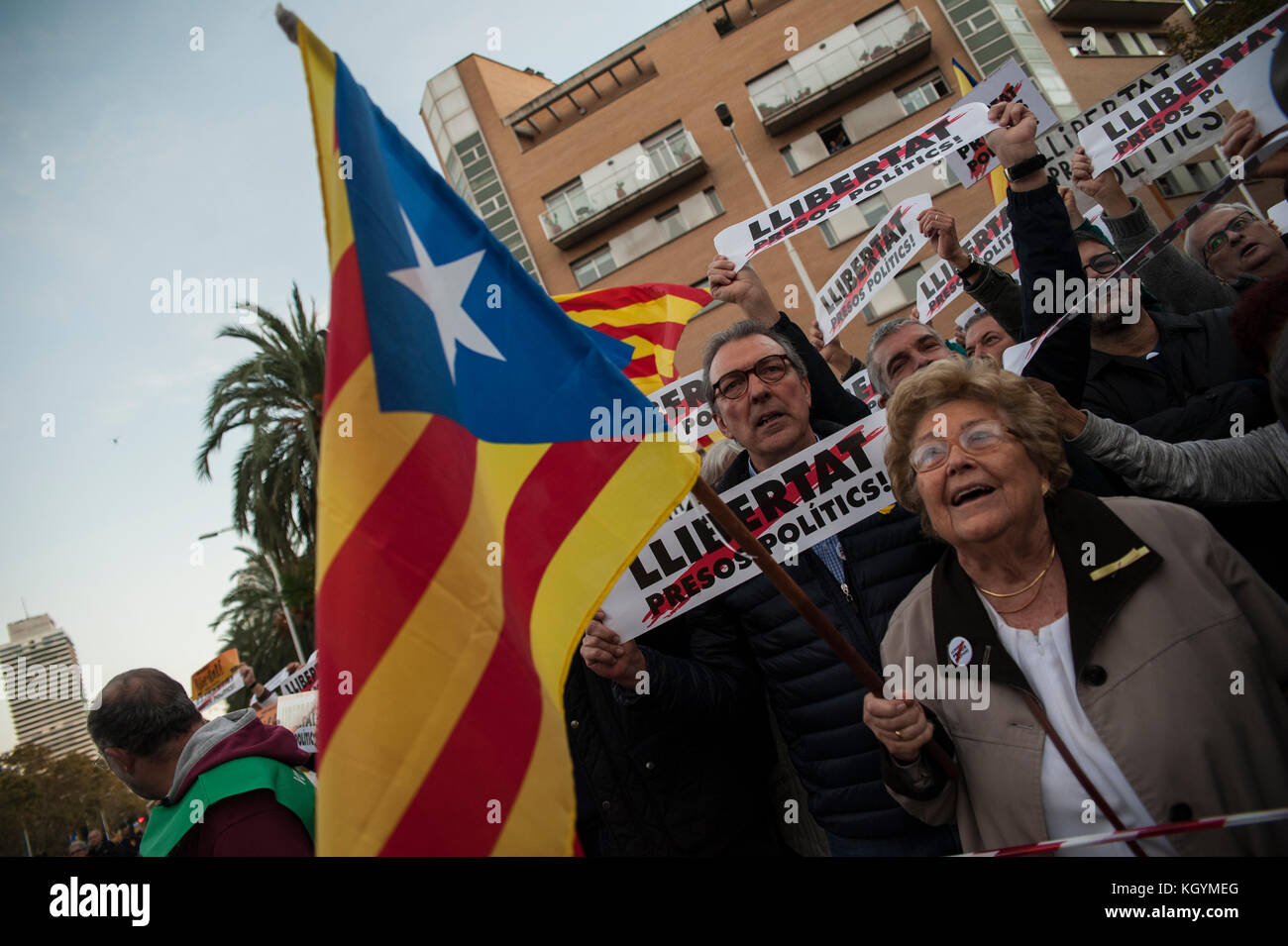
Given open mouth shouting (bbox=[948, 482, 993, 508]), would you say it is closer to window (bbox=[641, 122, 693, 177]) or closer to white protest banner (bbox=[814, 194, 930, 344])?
white protest banner (bbox=[814, 194, 930, 344])

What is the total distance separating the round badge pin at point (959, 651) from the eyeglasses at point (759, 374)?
127 centimetres

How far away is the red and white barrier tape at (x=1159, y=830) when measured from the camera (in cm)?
155

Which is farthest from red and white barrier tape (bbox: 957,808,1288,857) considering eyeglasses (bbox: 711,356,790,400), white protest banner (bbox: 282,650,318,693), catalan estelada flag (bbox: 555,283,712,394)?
white protest banner (bbox: 282,650,318,693)

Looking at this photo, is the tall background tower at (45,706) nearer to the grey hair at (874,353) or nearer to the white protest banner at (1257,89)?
the grey hair at (874,353)

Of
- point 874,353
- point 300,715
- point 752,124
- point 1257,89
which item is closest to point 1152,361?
point 1257,89

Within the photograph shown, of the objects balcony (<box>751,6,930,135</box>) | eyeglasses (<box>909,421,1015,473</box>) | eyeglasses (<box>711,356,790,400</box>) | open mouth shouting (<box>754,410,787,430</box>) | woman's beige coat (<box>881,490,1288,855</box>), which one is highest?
balcony (<box>751,6,930,135</box>)

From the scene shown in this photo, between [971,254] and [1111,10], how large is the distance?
2699 centimetres

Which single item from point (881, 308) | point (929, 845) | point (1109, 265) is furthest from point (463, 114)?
point (929, 845)

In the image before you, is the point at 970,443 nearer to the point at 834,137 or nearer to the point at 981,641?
the point at 981,641

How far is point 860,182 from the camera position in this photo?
14.8ft

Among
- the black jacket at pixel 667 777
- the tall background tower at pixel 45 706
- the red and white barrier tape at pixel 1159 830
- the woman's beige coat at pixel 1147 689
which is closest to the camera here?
the red and white barrier tape at pixel 1159 830

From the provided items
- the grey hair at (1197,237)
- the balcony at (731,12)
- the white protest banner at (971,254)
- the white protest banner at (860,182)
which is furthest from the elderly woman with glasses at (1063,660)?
the balcony at (731,12)

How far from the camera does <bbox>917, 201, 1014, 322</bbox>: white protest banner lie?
17.5 feet

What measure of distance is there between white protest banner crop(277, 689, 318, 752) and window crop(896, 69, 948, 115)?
893 inches
